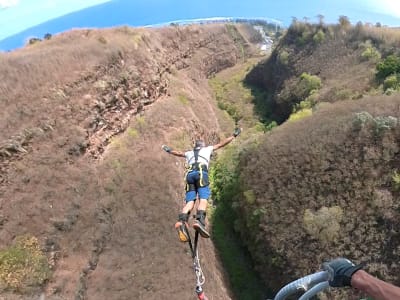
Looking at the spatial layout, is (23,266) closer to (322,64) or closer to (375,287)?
(375,287)

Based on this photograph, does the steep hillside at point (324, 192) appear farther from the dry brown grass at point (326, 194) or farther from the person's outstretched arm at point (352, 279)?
the person's outstretched arm at point (352, 279)

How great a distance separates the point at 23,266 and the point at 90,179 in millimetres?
7448

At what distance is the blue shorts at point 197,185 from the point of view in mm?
13109

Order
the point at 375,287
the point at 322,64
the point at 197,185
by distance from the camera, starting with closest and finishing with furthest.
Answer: the point at 375,287, the point at 197,185, the point at 322,64

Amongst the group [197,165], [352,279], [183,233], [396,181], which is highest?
[352,279]

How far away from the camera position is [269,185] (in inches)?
1034

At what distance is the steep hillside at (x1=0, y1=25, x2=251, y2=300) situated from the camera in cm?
2141

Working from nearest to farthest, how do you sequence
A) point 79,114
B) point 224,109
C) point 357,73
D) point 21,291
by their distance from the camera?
point 21,291
point 79,114
point 357,73
point 224,109

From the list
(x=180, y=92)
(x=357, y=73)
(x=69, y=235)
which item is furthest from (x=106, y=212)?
(x=357, y=73)

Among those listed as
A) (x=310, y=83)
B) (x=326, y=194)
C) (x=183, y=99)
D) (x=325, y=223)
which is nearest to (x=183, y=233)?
(x=325, y=223)

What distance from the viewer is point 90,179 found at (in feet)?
85.0

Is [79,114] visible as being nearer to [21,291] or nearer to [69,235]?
[69,235]

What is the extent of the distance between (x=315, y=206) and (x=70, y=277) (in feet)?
46.9

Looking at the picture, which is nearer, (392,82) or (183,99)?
(392,82)
